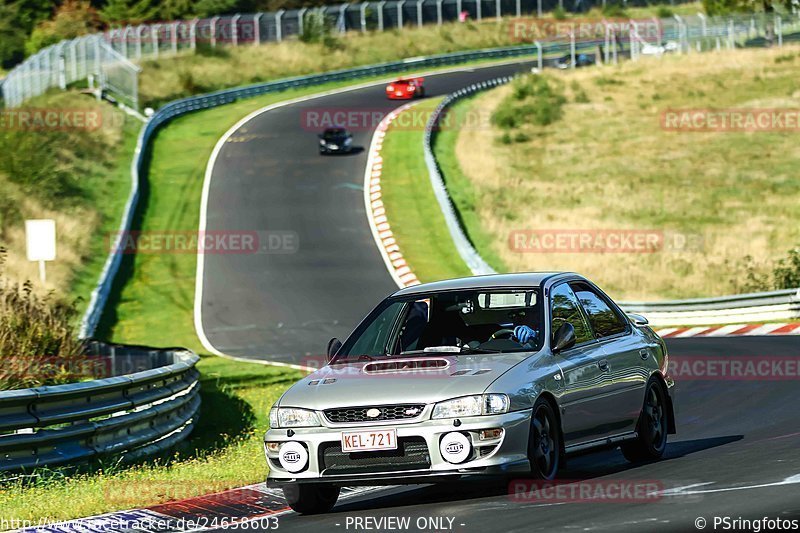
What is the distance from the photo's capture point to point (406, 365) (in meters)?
9.07

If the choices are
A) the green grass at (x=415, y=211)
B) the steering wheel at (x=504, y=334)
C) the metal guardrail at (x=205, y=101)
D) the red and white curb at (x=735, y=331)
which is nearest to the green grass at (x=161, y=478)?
the steering wheel at (x=504, y=334)

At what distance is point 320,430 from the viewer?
8.54 metres

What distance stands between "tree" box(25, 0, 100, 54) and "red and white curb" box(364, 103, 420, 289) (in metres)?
38.3

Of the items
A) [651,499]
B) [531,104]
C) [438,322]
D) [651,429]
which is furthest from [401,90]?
[651,499]

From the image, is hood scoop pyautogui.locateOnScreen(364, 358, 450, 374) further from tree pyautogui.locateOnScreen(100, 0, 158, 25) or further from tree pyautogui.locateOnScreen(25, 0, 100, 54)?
tree pyautogui.locateOnScreen(100, 0, 158, 25)

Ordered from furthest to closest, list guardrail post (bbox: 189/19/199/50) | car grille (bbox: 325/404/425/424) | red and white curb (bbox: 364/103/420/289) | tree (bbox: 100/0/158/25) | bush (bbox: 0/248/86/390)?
1. tree (bbox: 100/0/158/25)
2. guardrail post (bbox: 189/19/199/50)
3. red and white curb (bbox: 364/103/420/289)
4. bush (bbox: 0/248/86/390)
5. car grille (bbox: 325/404/425/424)

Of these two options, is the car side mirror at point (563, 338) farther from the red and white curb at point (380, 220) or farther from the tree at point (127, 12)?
A: the tree at point (127, 12)

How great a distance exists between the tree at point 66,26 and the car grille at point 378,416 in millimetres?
80061

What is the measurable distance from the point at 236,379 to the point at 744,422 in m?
11.0

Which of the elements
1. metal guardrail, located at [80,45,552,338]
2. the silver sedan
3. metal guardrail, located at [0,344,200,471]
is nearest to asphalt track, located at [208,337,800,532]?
the silver sedan

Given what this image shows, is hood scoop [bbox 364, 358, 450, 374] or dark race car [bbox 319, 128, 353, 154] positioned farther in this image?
dark race car [bbox 319, 128, 353, 154]

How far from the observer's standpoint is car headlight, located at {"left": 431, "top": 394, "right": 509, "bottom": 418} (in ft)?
27.2

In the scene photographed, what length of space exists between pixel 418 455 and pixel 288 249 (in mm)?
29418

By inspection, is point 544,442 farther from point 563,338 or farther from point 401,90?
point 401,90
